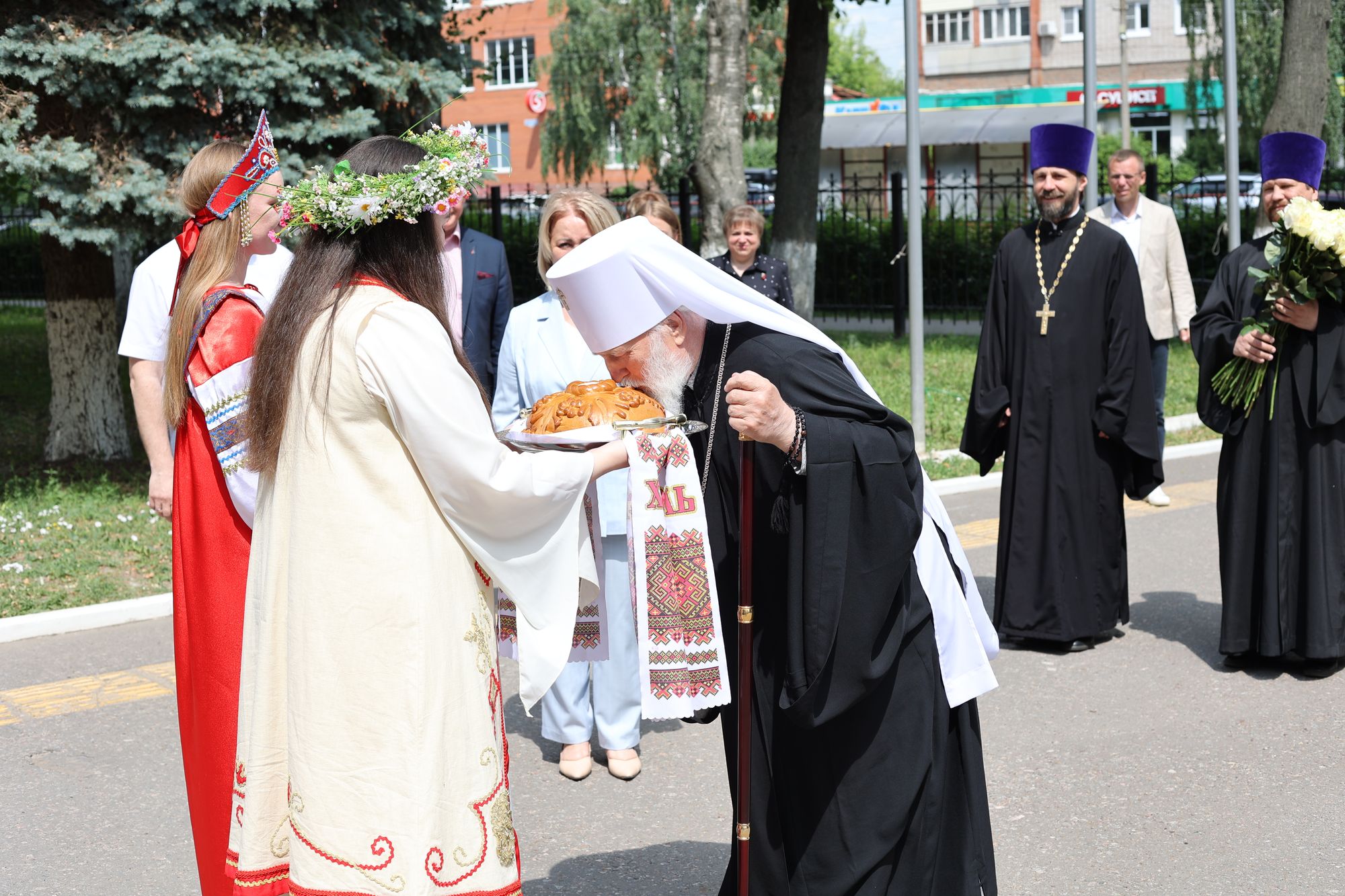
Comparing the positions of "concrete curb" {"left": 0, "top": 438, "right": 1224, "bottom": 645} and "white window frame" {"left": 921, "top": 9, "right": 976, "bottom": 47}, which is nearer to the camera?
"concrete curb" {"left": 0, "top": 438, "right": 1224, "bottom": 645}

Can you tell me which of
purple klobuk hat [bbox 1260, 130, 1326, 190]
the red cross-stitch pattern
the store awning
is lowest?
the red cross-stitch pattern

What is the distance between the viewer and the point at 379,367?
118 inches

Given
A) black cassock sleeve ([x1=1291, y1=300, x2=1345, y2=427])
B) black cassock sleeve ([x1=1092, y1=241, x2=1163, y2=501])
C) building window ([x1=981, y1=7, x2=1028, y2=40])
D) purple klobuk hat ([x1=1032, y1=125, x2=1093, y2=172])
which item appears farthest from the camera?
building window ([x1=981, y1=7, x2=1028, y2=40])

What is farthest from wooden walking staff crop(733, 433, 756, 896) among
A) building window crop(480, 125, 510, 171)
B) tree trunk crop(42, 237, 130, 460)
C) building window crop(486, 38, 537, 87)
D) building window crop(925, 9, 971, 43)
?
building window crop(925, 9, 971, 43)

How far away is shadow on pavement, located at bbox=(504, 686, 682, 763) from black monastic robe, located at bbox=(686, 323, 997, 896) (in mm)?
2408

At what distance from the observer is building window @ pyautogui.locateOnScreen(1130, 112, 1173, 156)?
5762 centimetres

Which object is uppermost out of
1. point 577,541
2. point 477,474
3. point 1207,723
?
point 477,474

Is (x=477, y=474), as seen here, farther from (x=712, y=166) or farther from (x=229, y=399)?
(x=712, y=166)

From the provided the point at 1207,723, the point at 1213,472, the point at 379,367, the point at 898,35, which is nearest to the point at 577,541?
the point at 379,367

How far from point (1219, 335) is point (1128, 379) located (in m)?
0.46

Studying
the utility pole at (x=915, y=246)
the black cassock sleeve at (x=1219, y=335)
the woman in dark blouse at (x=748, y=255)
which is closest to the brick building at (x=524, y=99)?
the utility pole at (x=915, y=246)

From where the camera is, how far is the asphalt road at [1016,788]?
15.0 ft

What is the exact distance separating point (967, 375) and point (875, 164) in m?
42.8

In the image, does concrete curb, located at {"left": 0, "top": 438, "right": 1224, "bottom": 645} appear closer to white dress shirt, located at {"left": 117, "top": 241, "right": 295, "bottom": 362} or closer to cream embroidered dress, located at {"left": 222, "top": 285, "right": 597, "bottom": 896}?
white dress shirt, located at {"left": 117, "top": 241, "right": 295, "bottom": 362}
